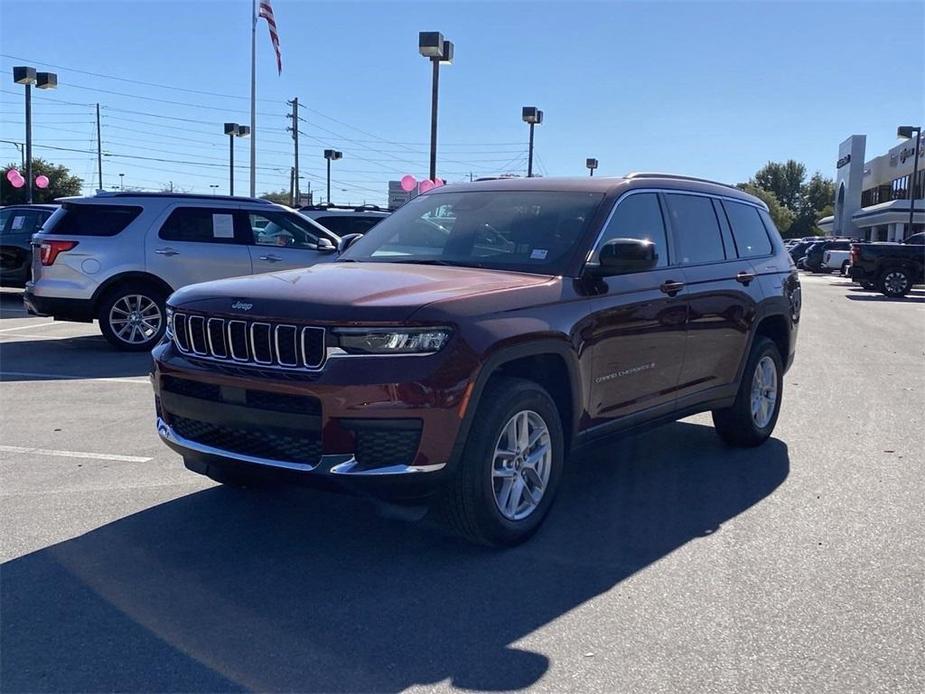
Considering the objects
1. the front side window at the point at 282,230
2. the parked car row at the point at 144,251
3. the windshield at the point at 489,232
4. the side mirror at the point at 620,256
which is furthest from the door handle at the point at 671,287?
the front side window at the point at 282,230

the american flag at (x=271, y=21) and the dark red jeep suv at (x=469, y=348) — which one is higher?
the american flag at (x=271, y=21)

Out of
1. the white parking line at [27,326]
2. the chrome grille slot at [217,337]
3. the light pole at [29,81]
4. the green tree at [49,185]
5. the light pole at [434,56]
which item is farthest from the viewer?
the green tree at [49,185]

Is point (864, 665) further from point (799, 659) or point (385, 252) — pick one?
point (385, 252)

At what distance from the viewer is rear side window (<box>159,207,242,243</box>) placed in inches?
453

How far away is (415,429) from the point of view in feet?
13.1

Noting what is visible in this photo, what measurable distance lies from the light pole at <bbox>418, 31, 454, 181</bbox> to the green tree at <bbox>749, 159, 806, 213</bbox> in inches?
4028

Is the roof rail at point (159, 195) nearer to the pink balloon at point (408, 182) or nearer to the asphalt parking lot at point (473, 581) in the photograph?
the asphalt parking lot at point (473, 581)

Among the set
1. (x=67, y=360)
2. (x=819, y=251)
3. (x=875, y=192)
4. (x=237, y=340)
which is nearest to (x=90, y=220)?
(x=67, y=360)

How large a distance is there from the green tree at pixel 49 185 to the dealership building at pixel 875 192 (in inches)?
2040

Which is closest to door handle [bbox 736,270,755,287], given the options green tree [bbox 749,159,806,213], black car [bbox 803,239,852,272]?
black car [bbox 803,239,852,272]

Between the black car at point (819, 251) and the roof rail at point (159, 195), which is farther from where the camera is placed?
the black car at point (819, 251)

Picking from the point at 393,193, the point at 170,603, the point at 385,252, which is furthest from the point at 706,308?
the point at 393,193

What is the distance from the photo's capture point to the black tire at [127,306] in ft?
36.1

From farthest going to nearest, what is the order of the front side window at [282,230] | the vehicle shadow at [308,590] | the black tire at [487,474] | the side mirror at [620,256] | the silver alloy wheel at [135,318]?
the front side window at [282,230]
the silver alloy wheel at [135,318]
the side mirror at [620,256]
the black tire at [487,474]
the vehicle shadow at [308,590]
